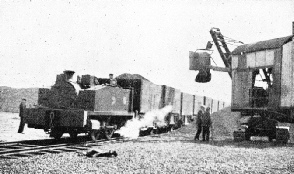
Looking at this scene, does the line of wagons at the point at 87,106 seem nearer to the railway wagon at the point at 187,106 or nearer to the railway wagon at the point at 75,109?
the railway wagon at the point at 75,109

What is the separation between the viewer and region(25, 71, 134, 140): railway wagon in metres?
11.4

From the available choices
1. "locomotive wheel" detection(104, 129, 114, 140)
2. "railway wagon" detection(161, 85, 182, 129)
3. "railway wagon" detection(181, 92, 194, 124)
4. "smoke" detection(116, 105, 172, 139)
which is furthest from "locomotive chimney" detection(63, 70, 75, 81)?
"railway wagon" detection(181, 92, 194, 124)

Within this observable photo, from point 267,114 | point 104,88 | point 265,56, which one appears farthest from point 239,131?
point 104,88

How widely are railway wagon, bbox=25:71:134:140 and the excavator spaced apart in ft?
18.9

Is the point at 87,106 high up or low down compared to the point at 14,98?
down

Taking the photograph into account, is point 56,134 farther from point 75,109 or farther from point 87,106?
point 87,106

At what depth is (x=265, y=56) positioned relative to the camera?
15391 millimetres

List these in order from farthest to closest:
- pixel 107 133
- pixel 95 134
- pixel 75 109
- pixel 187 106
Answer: pixel 187 106 → pixel 107 133 → pixel 95 134 → pixel 75 109

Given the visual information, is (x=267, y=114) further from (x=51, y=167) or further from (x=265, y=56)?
(x=51, y=167)

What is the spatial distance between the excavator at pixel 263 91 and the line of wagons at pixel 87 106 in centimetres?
484

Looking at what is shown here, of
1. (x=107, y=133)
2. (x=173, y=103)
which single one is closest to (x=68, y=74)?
(x=107, y=133)

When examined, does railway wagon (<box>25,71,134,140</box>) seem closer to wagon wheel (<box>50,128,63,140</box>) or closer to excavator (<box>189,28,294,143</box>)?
wagon wheel (<box>50,128,63,140</box>)

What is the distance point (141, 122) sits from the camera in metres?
15.0

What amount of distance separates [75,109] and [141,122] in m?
4.01
